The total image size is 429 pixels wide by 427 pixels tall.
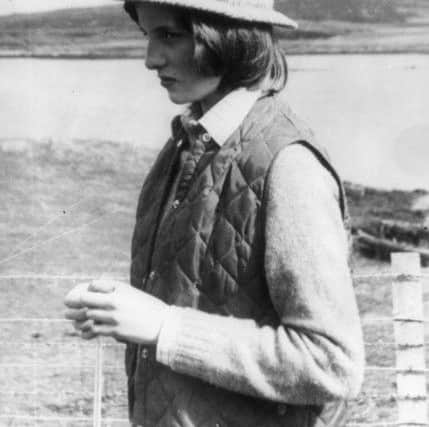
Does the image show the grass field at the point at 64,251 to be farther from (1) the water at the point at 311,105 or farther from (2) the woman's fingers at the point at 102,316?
(2) the woman's fingers at the point at 102,316

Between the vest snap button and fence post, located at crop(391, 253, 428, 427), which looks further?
fence post, located at crop(391, 253, 428, 427)

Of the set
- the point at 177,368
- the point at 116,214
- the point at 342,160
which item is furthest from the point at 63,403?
the point at 177,368

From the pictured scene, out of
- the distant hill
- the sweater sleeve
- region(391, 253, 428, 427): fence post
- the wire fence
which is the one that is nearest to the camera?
the sweater sleeve

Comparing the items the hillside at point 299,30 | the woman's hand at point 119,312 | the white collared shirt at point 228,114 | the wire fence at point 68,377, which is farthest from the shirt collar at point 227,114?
the hillside at point 299,30

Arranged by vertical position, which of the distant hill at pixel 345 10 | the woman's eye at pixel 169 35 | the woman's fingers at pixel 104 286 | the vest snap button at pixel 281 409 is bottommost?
the distant hill at pixel 345 10

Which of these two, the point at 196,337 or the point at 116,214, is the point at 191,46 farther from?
the point at 116,214

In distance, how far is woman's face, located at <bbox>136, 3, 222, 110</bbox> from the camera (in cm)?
92

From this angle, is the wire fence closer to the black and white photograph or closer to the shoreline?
the black and white photograph

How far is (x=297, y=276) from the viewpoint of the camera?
803 millimetres

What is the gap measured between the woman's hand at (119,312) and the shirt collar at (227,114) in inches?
7.2

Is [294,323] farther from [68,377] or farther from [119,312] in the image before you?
[68,377]

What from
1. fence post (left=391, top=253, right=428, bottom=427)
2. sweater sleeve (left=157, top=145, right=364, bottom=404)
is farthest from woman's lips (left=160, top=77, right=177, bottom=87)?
fence post (left=391, top=253, right=428, bottom=427)

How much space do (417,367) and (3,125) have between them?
2.17 meters

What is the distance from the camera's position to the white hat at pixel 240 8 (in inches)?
34.6
